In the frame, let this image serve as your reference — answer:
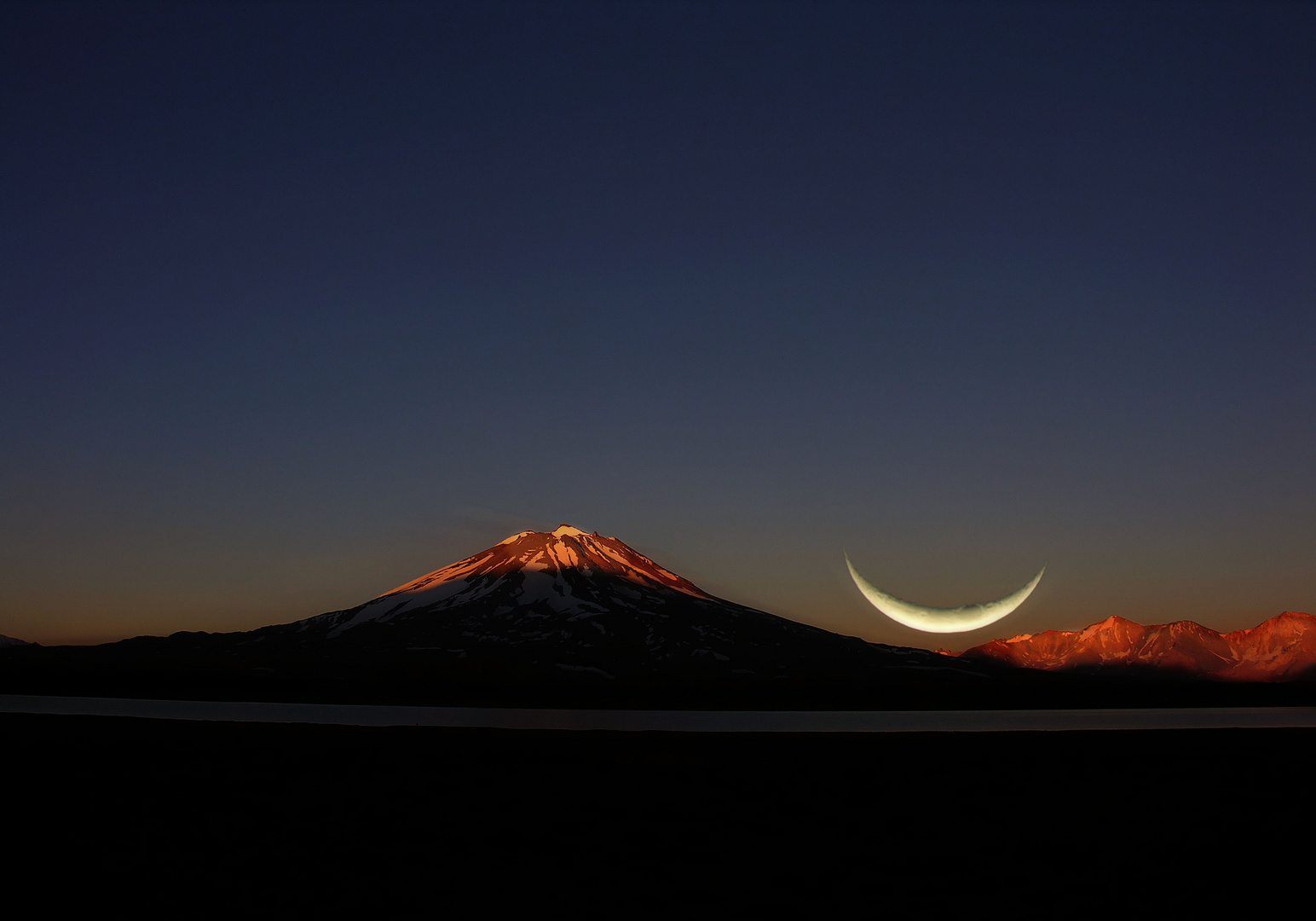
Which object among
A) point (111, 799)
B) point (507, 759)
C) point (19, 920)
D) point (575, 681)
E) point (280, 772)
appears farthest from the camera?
point (575, 681)

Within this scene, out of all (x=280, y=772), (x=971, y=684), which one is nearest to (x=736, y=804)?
(x=280, y=772)

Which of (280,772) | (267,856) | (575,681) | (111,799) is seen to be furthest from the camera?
(575,681)

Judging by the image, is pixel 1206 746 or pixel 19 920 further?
pixel 1206 746

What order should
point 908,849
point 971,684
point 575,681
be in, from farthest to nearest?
point 971,684 < point 575,681 < point 908,849

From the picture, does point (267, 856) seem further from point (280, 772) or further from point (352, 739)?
point (352, 739)

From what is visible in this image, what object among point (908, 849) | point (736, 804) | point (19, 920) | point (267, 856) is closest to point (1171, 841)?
point (908, 849)

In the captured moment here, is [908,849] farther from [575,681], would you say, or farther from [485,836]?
[575,681]
